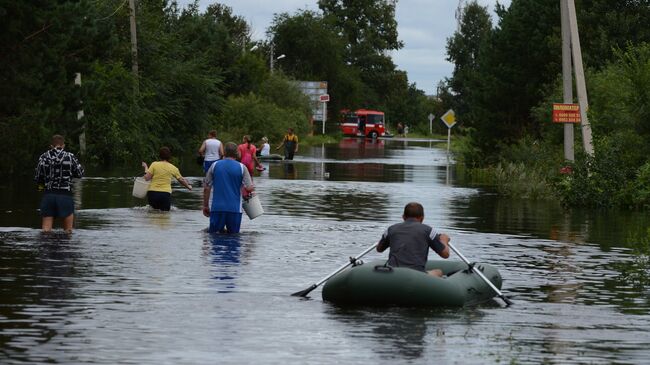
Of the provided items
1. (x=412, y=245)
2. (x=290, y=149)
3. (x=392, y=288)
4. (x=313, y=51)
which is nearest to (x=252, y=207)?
(x=412, y=245)

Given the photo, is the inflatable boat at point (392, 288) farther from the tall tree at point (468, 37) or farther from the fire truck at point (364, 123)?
the tall tree at point (468, 37)

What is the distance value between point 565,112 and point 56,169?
17556mm

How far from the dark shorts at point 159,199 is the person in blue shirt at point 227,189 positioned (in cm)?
518

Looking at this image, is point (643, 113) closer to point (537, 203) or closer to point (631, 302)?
point (537, 203)

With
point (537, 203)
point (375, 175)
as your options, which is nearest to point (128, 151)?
point (375, 175)

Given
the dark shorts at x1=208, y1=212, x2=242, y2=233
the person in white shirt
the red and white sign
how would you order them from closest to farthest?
the dark shorts at x1=208, y1=212, x2=242, y2=233
the red and white sign
the person in white shirt

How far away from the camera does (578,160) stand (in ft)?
116

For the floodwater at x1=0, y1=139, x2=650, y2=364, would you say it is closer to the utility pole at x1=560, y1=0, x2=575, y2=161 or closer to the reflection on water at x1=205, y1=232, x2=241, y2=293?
the reflection on water at x1=205, y1=232, x2=241, y2=293

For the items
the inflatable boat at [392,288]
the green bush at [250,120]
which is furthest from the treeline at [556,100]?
the green bush at [250,120]

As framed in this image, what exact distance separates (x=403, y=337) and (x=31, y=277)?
607cm

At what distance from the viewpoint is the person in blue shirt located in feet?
77.4

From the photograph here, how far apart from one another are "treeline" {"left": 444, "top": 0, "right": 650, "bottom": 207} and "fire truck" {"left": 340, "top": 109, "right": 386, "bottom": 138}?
7736cm

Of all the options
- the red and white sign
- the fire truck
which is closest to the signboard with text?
the fire truck

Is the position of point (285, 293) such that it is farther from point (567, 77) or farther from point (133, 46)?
point (133, 46)
